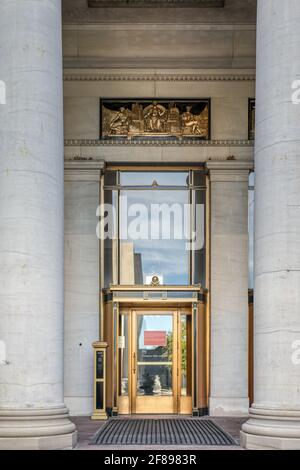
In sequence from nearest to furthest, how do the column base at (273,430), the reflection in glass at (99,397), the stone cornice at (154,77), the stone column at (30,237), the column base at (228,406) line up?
the column base at (273,430) → the stone column at (30,237) → the reflection in glass at (99,397) → the column base at (228,406) → the stone cornice at (154,77)

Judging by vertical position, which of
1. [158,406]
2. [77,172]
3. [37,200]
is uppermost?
[77,172]

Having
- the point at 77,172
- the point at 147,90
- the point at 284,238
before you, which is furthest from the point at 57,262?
the point at 147,90

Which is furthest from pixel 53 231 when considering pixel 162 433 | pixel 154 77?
pixel 154 77

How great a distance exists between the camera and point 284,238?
1360 cm

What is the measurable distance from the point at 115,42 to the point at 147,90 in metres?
1.45

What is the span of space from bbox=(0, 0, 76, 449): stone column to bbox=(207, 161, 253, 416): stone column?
706 centimetres

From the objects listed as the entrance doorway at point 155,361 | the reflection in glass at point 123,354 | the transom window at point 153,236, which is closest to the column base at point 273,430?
the entrance doorway at point 155,361

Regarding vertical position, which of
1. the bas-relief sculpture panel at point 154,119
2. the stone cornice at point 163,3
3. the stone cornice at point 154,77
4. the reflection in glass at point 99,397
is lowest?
the reflection in glass at point 99,397

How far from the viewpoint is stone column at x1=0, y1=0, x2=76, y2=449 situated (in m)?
13.2

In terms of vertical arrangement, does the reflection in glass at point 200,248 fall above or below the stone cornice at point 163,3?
below

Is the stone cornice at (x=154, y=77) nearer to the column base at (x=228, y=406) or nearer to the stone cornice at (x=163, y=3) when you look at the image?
the stone cornice at (x=163, y=3)

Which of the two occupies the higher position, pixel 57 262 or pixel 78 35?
pixel 78 35

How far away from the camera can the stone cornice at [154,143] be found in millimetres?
20984

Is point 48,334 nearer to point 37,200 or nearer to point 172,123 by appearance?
point 37,200
